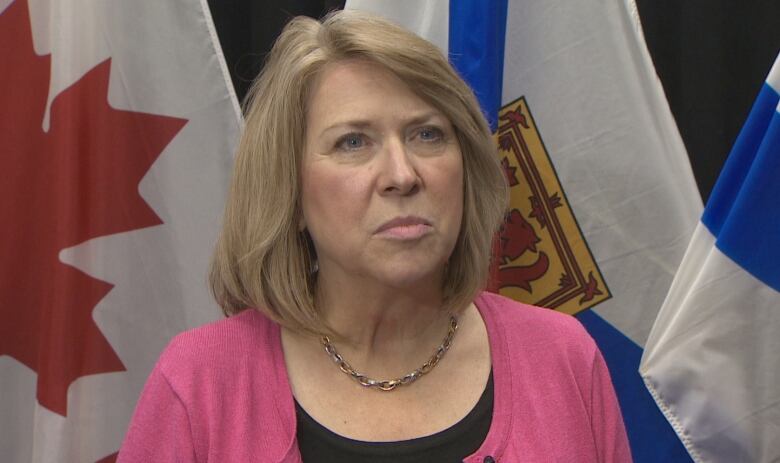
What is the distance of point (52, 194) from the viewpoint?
196 centimetres

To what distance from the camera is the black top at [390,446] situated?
1.39 m

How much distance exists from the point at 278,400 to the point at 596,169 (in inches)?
33.7

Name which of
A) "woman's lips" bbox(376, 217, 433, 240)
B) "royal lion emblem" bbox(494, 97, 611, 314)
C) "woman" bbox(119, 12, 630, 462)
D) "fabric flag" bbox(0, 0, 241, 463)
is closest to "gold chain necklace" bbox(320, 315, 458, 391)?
"woman" bbox(119, 12, 630, 462)

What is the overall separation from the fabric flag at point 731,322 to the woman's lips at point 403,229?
629 mm

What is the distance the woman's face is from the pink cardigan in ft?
0.65

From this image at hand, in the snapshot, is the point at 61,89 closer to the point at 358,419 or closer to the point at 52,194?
the point at 52,194

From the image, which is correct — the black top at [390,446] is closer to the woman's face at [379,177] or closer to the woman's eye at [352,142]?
the woman's face at [379,177]

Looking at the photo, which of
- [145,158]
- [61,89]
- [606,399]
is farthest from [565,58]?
[61,89]

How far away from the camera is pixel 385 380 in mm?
1491

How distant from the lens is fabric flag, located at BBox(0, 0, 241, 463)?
1945mm

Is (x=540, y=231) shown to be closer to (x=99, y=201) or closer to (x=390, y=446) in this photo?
(x=390, y=446)

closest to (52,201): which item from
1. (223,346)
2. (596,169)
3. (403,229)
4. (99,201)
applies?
(99,201)

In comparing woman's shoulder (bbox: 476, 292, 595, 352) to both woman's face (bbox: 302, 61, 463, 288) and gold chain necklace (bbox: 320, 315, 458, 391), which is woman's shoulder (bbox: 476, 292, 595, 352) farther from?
woman's face (bbox: 302, 61, 463, 288)

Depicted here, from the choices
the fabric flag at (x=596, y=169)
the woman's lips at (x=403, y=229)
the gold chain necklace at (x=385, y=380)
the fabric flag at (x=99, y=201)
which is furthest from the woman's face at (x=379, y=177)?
the fabric flag at (x=99, y=201)
